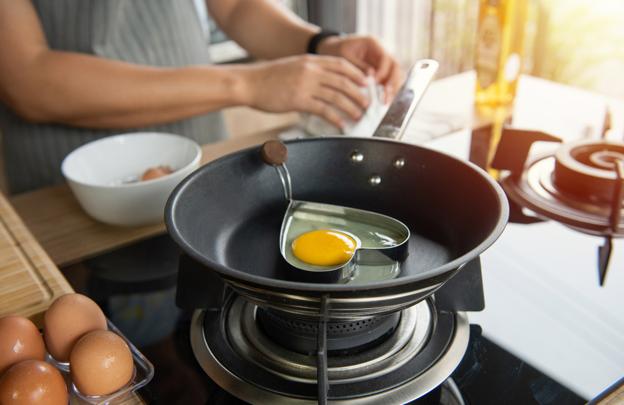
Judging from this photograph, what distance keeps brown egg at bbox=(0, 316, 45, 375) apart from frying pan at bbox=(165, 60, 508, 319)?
158 millimetres

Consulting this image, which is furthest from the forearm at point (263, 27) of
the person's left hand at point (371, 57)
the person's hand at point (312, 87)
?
the person's hand at point (312, 87)

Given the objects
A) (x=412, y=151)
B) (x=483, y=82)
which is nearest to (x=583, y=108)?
(x=483, y=82)

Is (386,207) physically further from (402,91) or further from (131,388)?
(131,388)

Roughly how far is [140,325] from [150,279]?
10cm

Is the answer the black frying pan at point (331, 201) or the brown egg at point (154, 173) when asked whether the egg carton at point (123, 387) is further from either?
the brown egg at point (154, 173)

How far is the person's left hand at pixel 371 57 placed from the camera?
122 cm

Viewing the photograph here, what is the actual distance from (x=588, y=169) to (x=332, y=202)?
37 cm

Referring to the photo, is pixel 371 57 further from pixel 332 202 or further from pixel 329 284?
pixel 329 284

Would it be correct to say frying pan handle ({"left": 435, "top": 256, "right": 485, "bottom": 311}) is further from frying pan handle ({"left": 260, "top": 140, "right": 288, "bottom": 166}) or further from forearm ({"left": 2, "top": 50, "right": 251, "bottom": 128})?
forearm ({"left": 2, "top": 50, "right": 251, "bottom": 128})

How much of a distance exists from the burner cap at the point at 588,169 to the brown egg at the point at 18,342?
2.32 ft

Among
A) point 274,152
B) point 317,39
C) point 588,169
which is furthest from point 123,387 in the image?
point 317,39

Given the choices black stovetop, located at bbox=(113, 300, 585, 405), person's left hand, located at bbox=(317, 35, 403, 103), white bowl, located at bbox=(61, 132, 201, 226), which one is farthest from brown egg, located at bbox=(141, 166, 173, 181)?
person's left hand, located at bbox=(317, 35, 403, 103)

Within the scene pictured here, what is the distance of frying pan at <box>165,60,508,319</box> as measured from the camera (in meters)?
0.61

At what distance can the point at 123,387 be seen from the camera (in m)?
0.55
